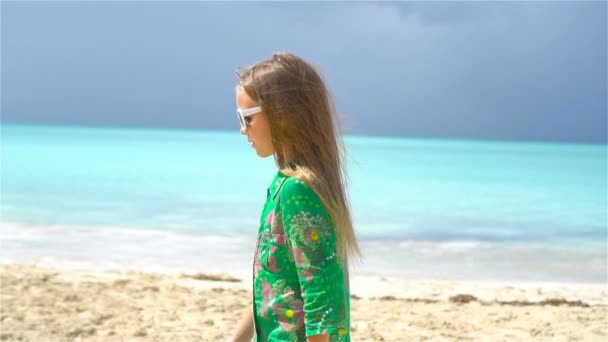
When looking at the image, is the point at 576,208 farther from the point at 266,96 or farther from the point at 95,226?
the point at 266,96

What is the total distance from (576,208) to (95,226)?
1215 cm

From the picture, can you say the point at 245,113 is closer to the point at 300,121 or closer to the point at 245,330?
the point at 300,121

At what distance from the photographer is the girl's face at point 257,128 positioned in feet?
6.51

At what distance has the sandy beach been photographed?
6.03 m

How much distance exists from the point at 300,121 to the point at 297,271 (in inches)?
14.9

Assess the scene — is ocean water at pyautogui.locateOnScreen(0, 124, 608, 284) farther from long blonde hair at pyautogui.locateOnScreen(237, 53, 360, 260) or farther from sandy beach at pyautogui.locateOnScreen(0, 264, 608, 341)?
sandy beach at pyautogui.locateOnScreen(0, 264, 608, 341)

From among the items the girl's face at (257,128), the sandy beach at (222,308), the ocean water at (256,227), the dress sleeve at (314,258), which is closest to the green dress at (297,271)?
the dress sleeve at (314,258)

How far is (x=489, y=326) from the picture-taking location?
21.2 ft

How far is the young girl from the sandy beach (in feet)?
13.3

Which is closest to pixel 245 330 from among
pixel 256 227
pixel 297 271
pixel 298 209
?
pixel 297 271

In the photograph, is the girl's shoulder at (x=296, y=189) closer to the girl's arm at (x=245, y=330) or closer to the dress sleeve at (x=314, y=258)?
the dress sleeve at (x=314, y=258)

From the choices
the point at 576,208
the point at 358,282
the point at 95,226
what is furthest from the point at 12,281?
the point at 576,208

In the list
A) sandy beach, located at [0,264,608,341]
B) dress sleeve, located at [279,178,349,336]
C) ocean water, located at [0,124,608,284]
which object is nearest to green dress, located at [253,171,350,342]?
dress sleeve, located at [279,178,349,336]

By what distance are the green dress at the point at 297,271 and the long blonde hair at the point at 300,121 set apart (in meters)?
0.06
